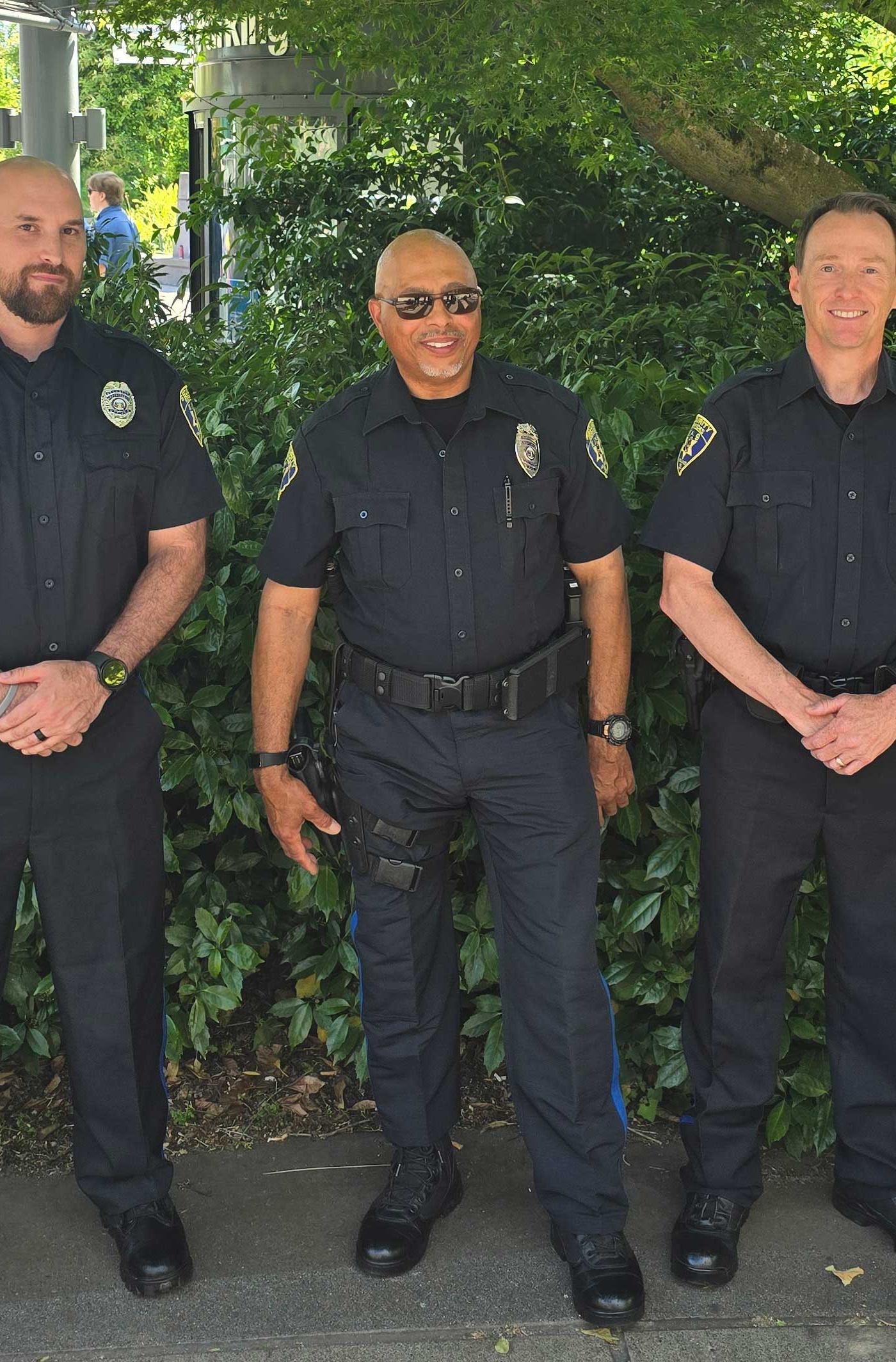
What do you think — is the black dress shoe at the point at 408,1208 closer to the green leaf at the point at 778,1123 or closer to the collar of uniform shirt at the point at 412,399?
the green leaf at the point at 778,1123

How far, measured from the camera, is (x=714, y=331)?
4.93 m

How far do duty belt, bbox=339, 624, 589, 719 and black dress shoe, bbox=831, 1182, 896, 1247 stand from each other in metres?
1.32

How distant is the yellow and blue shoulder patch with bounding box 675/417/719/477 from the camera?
3.11 m

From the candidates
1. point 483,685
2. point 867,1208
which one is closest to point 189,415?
point 483,685

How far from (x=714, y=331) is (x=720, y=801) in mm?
2303

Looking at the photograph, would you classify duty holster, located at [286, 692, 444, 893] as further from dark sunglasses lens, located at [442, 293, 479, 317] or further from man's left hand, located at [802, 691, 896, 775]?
dark sunglasses lens, located at [442, 293, 479, 317]

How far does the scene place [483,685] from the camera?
10.0ft

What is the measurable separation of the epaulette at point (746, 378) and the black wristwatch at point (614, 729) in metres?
0.71

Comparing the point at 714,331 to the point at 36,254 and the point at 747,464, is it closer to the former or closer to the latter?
the point at 747,464

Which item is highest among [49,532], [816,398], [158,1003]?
[816,398]

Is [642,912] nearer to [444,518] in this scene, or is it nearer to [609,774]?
[609,774]

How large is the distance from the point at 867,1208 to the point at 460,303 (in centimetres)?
215

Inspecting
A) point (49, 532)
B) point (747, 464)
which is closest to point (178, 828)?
point (49, 532)

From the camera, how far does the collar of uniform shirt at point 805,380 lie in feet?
10.1
